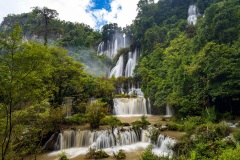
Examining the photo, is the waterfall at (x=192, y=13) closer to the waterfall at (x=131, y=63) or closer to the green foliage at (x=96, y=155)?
the waterfall at (x=131, y=63)

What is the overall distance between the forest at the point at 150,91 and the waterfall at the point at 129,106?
2.60 feet

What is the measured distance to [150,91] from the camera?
1969cm

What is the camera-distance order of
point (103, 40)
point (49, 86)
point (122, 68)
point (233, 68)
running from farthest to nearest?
point (103, 40) → point (122, 68) → point (49, 86) → point (233, 68)

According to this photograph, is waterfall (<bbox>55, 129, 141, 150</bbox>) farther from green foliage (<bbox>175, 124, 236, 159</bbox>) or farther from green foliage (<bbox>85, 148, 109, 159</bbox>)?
green foliage (<bbox>175, 124, 236, 159</bbox>)

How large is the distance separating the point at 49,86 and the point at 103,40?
106 feet

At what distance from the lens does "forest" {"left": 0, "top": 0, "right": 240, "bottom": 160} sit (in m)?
4.82

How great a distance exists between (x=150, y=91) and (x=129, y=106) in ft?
9.42

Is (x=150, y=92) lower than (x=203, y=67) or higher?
lower

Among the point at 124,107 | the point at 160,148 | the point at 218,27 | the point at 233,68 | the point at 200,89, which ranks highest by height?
the point at 218,27

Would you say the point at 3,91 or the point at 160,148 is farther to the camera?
the point at 160,148

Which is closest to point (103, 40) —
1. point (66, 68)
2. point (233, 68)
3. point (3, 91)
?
point (66, 68)

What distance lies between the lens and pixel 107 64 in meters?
34.3

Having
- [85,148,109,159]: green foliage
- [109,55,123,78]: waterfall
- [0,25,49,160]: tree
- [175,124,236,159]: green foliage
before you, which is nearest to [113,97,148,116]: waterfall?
[85,148,109,159]: green foliage

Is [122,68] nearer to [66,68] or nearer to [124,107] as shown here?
[124,107]
